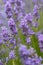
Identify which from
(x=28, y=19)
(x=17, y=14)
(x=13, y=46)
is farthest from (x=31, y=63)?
(x=17, y=14)

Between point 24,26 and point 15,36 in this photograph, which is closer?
point 24,26

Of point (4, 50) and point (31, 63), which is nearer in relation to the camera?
point (31, 63)

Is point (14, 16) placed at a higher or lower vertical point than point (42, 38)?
higher

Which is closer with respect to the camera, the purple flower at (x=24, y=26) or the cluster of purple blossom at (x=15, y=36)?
the cluster of purple blossom at (x=15, y=36)

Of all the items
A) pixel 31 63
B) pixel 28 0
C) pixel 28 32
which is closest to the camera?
pixel 31 63

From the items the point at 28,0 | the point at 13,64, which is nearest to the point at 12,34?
the point at 13,64

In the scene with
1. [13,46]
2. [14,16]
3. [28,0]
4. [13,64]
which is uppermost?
[28,0]

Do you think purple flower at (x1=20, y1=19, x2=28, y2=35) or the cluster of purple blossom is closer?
the cluster of purple blossom

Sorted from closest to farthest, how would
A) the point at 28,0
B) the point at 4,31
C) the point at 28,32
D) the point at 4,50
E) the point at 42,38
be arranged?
the point at 42,38 < the point at 4,31 < the point at 28,32 < the point at 4,50 < the point at 28,0

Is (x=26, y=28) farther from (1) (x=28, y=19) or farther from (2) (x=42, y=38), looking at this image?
(2) (x=42, y=38)
